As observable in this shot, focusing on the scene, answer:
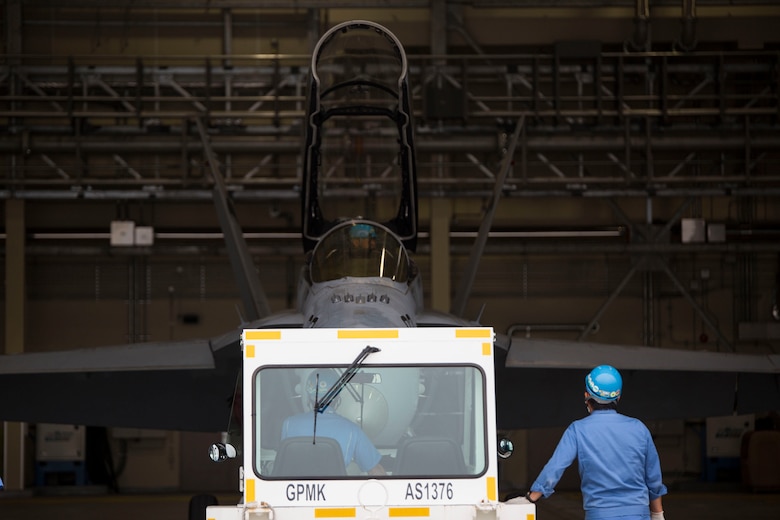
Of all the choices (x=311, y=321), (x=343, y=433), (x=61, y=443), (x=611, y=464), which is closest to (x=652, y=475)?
(x=611, y=464)

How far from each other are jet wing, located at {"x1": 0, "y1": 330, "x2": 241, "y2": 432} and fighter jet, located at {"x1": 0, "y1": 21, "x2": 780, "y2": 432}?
0.5 inches

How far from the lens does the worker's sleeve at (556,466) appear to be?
4.73 metres

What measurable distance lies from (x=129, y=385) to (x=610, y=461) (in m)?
6.18

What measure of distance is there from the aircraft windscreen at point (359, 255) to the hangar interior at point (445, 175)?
5.96 m

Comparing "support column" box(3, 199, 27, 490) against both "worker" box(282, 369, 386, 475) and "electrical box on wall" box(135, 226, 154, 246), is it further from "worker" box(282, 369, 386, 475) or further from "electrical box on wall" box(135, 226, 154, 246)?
"worker" box(282, 369, 386, 475)

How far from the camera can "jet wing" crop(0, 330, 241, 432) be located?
9273mm

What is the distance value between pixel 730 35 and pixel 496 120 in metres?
3.65

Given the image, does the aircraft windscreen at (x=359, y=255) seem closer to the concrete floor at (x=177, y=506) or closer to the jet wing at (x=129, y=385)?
the jet wing at (x=129, y=385)

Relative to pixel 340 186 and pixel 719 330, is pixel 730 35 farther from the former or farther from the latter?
pixel 340 186

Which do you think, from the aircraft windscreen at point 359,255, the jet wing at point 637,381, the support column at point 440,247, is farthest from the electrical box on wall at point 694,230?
the aircraft windscreen at point 359,255

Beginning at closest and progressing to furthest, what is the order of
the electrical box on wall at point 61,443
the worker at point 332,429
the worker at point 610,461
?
1. the worker at point 610,461
2. the worker at point 332,429
3. the electrical box on wall at point 61,443

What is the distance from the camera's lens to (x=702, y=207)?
1725 cm

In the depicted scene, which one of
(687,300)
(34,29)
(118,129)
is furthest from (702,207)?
(34,29)

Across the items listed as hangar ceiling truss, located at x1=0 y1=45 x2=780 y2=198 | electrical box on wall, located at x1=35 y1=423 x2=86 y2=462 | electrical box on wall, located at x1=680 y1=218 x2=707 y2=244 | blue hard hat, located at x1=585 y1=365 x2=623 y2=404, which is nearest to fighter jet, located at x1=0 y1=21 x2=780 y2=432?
blue hard hat, located at x1=585 y1=365 x2=623 y2=404
